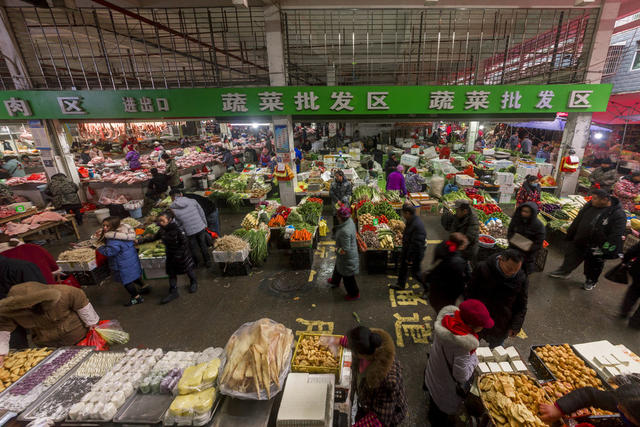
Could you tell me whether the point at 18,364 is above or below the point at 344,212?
below

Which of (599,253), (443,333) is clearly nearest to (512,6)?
(599,253)

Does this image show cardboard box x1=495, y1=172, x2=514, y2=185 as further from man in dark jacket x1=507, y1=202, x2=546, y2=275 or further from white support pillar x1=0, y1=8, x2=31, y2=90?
white support pillar x1=0, y1=8, x2=31, y2=90

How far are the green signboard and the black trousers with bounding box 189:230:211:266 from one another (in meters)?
4.14

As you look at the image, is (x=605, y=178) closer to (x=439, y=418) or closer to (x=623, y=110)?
(x=623, y=110)

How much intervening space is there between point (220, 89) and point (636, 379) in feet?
33.0

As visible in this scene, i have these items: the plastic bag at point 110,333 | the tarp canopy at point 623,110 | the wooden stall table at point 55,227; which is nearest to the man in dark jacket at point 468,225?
the plastic bag at point 110,333

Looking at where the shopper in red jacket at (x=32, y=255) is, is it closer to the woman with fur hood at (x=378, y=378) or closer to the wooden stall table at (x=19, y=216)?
the wooden stall table at (x=19, y=216)

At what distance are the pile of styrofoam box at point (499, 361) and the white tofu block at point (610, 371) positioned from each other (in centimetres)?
82

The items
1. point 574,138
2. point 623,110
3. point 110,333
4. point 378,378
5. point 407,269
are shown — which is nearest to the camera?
point 378,378

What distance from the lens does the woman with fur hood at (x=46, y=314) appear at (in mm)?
3172

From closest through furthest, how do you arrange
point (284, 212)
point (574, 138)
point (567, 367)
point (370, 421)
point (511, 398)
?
point (370, 421)
point (511, 398)
point (567, 367)
point (284, 212)
point (574, 138)

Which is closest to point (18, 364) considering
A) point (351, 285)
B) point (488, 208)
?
point (351, 285)

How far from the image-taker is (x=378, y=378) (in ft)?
7.61

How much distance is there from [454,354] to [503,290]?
51.0 inches
